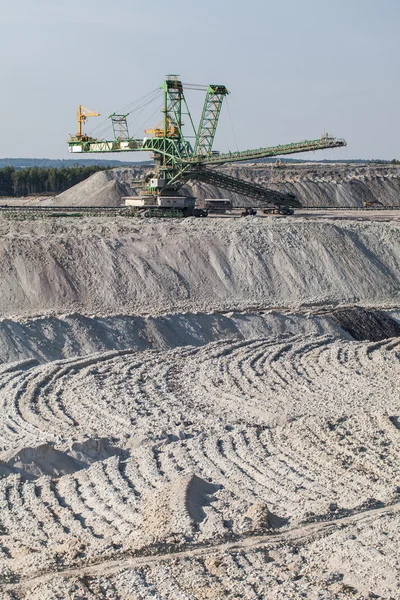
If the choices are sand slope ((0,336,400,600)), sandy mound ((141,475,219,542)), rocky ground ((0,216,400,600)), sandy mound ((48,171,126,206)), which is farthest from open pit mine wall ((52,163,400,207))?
sandy mound ((141,475,219,542))

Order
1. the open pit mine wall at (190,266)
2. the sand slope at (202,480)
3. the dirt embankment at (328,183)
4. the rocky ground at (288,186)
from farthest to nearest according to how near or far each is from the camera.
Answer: the dirt embankment at (328,183), the rocky ground at (288,186), the open pit mine wall at (190,266), the sand slope at (202,480)

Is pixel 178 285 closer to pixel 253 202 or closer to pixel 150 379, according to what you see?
pixel 150 379

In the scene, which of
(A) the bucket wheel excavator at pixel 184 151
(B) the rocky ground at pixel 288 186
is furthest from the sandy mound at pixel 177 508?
(B) the rocky ground at pixel 288 186

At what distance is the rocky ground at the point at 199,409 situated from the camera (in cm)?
1205

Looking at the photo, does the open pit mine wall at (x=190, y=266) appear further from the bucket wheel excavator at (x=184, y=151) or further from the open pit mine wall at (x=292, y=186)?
the open pit mine wall at (x=292, y=186)

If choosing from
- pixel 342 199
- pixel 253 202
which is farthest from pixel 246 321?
pixel 342 199

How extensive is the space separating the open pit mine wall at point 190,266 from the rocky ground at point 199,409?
8cm

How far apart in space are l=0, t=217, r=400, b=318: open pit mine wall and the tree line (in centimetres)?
3979

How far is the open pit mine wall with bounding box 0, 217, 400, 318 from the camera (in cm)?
3041

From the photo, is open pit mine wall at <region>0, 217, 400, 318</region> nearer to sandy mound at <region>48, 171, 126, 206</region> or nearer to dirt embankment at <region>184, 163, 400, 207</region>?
sandy mound at <region>48, 171, 126, 206</region>

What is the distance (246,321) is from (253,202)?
30577 mm

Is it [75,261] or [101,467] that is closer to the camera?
[101,467]

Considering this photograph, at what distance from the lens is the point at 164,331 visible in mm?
28453

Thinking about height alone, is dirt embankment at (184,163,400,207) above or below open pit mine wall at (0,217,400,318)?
above
